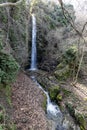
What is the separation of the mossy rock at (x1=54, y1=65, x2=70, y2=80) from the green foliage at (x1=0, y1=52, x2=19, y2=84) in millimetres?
6381

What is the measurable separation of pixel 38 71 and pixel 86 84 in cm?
428

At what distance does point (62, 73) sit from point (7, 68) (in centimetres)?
711

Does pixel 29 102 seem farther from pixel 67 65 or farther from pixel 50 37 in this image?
pixel 50 37

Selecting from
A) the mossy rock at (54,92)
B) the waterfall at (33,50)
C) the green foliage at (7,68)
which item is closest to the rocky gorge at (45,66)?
the mossy rock at (54,92)

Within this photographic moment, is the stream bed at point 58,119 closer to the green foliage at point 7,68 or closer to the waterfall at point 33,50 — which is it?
the green foliage at point 7,68

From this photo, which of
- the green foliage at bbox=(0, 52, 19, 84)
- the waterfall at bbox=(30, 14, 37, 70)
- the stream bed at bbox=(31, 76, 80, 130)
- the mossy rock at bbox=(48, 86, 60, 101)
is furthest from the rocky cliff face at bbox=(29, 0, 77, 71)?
the green foliage at bbox=(0, 52, 19, 84)

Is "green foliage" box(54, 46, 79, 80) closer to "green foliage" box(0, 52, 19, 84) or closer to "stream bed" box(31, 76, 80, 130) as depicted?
"stream bed" box(31, 76, 80, 130)

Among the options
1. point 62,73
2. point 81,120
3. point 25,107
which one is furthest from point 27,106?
point 62,73

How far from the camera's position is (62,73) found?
16984mm

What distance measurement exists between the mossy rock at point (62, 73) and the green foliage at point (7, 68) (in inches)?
251

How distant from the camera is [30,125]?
370 inches

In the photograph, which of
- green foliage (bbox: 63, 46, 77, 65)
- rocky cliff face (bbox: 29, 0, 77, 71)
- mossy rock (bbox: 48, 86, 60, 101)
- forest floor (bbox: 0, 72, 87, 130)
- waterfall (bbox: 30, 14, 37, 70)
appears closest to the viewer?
forest floor (bbox: 0, 72, 87, 130)

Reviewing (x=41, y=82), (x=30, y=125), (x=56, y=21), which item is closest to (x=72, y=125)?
(x=30, y=125)

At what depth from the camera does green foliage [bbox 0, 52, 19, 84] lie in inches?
412
